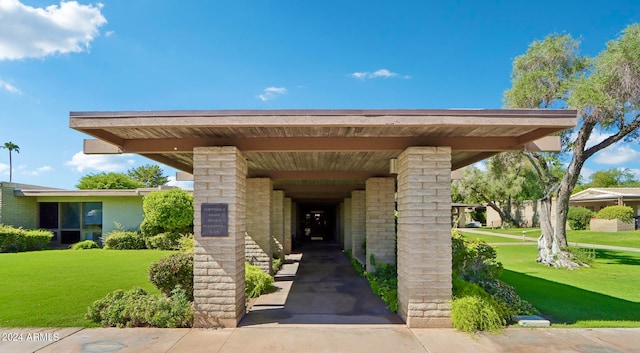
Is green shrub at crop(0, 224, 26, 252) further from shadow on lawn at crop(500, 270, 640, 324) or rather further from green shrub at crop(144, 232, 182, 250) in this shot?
shadow on lawn at crop(500, 270, 640, 324)

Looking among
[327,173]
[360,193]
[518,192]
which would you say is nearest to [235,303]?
[327,173]

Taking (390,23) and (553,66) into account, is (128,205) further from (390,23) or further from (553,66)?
(553,66)

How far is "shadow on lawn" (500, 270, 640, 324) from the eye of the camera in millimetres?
6737

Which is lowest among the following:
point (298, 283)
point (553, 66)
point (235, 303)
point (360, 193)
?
point (298, 283)

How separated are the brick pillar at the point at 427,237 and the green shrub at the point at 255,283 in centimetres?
356

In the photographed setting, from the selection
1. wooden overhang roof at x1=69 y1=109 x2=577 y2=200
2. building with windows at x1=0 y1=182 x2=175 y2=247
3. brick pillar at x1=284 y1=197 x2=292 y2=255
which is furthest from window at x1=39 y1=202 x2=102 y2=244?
wooden overhang roof at x1=69 y1=109 x2=577 y2=200

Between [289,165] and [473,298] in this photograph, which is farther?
[289,165]

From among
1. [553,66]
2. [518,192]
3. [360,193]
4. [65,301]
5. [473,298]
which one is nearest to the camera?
[473,298]

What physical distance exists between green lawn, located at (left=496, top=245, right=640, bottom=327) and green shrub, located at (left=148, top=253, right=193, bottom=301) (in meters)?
6.42

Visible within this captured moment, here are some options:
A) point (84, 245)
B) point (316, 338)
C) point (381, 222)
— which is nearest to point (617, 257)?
point (381, 222)

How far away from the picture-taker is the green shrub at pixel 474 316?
5812 millimetres

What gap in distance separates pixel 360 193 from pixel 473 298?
26.5 ft

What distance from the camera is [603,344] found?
17.3ft

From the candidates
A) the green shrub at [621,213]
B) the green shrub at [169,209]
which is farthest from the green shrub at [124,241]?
the green shrub at [621,213]
